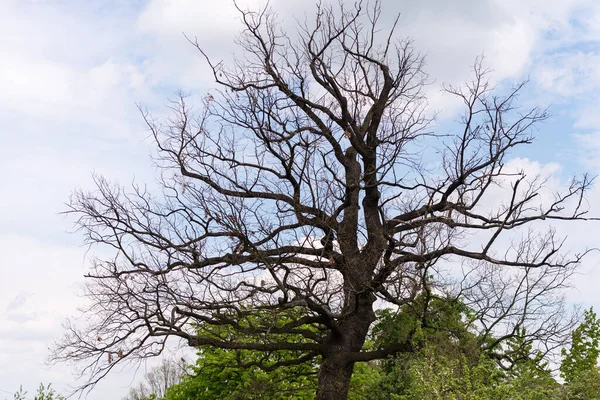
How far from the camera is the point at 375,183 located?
15.9 m

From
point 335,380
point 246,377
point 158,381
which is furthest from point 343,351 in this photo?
point 158,381

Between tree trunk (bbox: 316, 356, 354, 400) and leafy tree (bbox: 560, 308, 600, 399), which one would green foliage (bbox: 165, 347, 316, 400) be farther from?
leafy tree (bbox: 560, 308, 600, 399)

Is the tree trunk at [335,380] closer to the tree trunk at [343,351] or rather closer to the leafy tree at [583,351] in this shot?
the tree trunk at [343,351]

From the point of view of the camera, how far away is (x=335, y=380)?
1587 centimetres

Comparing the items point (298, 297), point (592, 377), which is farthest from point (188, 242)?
point (592, 377)

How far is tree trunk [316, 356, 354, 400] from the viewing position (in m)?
15.9

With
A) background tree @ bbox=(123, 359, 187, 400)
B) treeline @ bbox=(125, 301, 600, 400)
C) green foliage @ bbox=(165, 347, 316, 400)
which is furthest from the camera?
background tree @ bbox=(123, 359, 187, 400)

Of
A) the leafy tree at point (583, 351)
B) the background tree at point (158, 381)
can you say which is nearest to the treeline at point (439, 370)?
the leafy tree at point (583, 351)

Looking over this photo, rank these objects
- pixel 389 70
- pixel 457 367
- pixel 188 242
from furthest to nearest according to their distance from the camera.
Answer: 1. pixel 389 70
2. pixel 188 242
3. pixel 457 367

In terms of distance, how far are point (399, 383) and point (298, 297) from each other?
3625mm

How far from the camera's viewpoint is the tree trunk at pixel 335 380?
52.0 ft

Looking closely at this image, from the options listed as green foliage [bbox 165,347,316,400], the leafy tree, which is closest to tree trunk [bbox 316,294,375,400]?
green foliage [bbox 165,347,316,400]

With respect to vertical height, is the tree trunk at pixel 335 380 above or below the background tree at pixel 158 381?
below

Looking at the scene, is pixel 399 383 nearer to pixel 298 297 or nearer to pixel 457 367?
pixel 457 367
